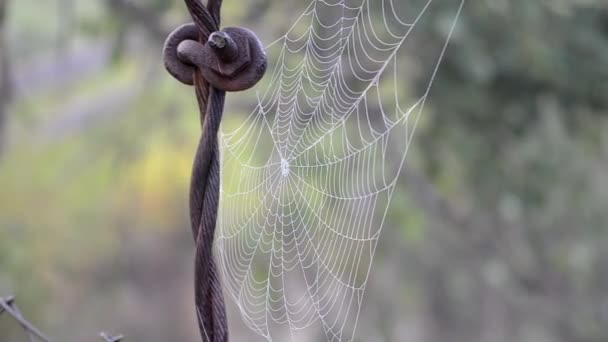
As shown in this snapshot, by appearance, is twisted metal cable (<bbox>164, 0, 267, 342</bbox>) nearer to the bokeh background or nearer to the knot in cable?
the knot in cable

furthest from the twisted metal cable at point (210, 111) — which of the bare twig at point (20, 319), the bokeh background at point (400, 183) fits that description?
the bokeh background at point (400, 183)

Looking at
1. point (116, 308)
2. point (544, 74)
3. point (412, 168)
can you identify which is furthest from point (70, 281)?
point (544, 74)

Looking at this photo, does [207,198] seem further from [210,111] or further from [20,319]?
[20,319]

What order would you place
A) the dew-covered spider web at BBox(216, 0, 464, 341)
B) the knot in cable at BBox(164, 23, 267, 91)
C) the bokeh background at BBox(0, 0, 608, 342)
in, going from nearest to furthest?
the knot in cable at BBox(164, 23, 267, 91) → the dew-covered spider web at BBox(216, 0, 464, 341) → the bokeh background at BBox(0, 0, 608, 342)

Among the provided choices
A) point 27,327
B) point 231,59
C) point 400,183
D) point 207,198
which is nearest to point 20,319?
point 27,327

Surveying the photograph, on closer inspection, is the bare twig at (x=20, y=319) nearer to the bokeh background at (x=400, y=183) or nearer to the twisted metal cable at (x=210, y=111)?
the twisted metal cable at (x=210, y=111)

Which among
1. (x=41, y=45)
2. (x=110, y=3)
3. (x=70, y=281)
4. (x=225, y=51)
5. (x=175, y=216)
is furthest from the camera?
(x=175, y=216)

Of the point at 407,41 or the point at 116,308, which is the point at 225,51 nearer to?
the point at 407,41

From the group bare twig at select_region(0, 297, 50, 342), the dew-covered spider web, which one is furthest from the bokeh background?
bare twig at select_region(0, 297, 50, 342)
